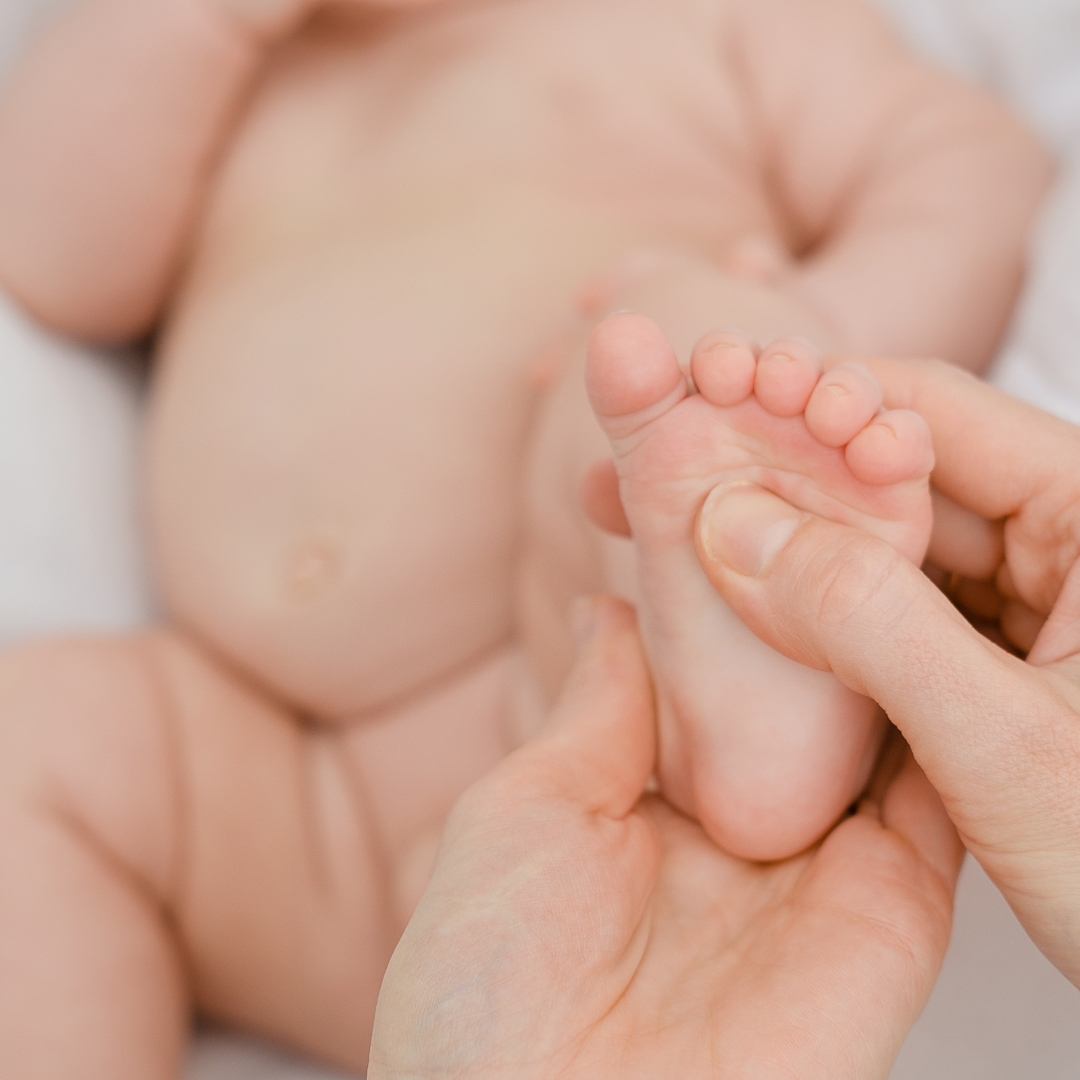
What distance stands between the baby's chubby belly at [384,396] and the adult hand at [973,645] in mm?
384

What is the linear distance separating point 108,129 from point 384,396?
1.37 ft

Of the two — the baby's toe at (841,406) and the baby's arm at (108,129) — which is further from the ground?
the baby's toe at (841,406)

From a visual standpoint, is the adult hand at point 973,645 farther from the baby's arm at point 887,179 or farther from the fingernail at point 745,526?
the baby's arm at point 887,179

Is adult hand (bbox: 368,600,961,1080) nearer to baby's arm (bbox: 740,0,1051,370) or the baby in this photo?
the baby

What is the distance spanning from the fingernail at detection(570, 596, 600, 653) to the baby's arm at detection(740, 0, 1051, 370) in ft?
1.02

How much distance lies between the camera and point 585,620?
0.63 meters

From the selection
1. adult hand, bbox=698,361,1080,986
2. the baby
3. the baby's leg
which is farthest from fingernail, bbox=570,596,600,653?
the baby's leg

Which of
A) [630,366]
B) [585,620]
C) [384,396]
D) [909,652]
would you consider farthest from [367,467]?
[909,652]

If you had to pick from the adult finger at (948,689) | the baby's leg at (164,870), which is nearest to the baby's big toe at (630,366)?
the adult finger at (948,689)

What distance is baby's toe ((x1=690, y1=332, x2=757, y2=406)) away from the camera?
482 millimetres

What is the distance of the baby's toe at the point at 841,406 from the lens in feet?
1.55

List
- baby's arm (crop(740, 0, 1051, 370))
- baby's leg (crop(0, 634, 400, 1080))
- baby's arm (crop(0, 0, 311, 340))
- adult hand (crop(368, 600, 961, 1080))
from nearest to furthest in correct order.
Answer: adult hand (crop(368, 600, 961, 1080)) < baby's leg (crop(0, 634, 400, 1080)) < baby's arm (crop(740, 0, 1051, 370)) < baby's arm (crop(0, 0, 311, 340))

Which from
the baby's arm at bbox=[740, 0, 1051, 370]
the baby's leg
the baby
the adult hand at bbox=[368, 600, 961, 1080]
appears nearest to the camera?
the adult hand at bbox=[368, 600, 961, 1080]

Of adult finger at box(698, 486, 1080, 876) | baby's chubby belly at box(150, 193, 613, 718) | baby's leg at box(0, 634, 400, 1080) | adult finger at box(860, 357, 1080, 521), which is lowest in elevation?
baby's leg at box(0, 634, 400, 1080)
